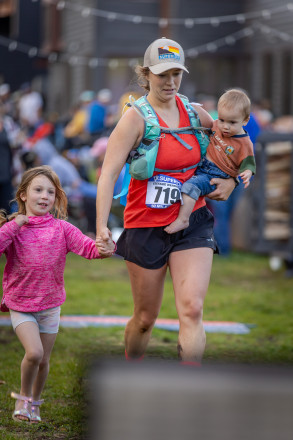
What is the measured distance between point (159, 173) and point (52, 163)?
10008 millimetres

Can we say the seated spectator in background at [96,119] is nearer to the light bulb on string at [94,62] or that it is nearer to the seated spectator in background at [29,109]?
the seated spectator in background at [29,109]

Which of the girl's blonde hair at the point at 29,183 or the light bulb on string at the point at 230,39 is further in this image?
the light bulb on string at the point at 230,39

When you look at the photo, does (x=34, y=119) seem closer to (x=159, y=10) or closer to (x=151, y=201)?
(x=159, y=10)

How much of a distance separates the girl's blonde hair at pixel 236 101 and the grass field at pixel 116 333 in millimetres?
1414

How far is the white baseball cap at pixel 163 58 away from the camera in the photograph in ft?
15.7

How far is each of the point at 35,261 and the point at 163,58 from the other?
1.32 meters

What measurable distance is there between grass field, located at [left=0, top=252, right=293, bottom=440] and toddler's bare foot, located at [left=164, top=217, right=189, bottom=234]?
0.74 metres

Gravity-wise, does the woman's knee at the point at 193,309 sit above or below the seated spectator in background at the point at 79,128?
below

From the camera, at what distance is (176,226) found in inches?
190

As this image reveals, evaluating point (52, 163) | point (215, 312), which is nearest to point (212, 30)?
point (52, 163)

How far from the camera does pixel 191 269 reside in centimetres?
479

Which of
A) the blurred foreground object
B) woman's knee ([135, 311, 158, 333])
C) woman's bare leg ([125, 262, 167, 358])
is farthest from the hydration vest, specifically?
the blurred foreground object

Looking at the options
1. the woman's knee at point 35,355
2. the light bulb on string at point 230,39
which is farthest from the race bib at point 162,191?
the light bulb on string at point 230,39

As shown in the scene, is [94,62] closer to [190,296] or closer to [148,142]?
[148,142]
